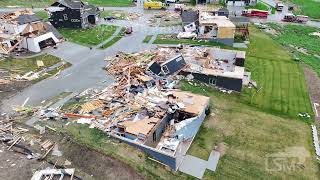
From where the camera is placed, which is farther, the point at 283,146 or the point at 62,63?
the point at 62,63

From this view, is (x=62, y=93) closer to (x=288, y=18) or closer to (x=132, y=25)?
(x=132, y=25)

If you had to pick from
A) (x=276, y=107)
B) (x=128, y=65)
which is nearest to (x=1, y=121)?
(x=128, y=65)

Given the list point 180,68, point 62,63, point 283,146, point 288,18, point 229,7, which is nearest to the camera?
point 283,146

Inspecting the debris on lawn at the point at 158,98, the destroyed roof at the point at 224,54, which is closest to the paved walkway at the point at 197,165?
the debris on lawn at the point at 158,98

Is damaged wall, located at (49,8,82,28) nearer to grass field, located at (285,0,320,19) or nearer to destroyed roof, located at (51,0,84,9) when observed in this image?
destroyed roof, located at (51,0,84,9)

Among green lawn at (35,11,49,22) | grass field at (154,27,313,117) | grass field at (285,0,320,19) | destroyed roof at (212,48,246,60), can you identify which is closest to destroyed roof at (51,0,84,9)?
green lawn at (35,11,49,22)
